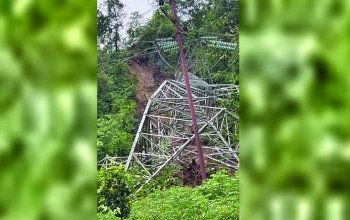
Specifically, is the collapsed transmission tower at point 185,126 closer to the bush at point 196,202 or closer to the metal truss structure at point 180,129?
the metal truss structure at point 180,129

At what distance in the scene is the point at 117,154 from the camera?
2398 millimetres

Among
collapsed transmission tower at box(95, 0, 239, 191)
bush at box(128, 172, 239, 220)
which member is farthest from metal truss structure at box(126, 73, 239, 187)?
bush at box(128, 172, 239, 220)

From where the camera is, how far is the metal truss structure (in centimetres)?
236

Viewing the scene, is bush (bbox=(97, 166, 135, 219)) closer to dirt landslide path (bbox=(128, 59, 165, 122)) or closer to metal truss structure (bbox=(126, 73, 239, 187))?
metal truss structure (bbox=(126, 73, 239, 187))

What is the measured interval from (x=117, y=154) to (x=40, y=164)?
1.99 m

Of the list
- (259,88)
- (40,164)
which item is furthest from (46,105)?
(259,88)

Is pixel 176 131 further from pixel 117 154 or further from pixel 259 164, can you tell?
pixel 259 164

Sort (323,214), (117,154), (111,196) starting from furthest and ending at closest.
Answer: (117,154) < (111,196) < (323,214)

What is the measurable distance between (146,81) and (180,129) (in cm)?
33

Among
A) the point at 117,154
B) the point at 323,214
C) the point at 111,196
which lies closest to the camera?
the point at 323,214

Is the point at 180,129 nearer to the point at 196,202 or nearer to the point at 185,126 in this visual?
the point at 185,126

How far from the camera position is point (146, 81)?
8.14 feet

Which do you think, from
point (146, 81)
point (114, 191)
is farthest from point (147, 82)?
point (114, 191)

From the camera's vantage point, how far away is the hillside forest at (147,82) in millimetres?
2246
